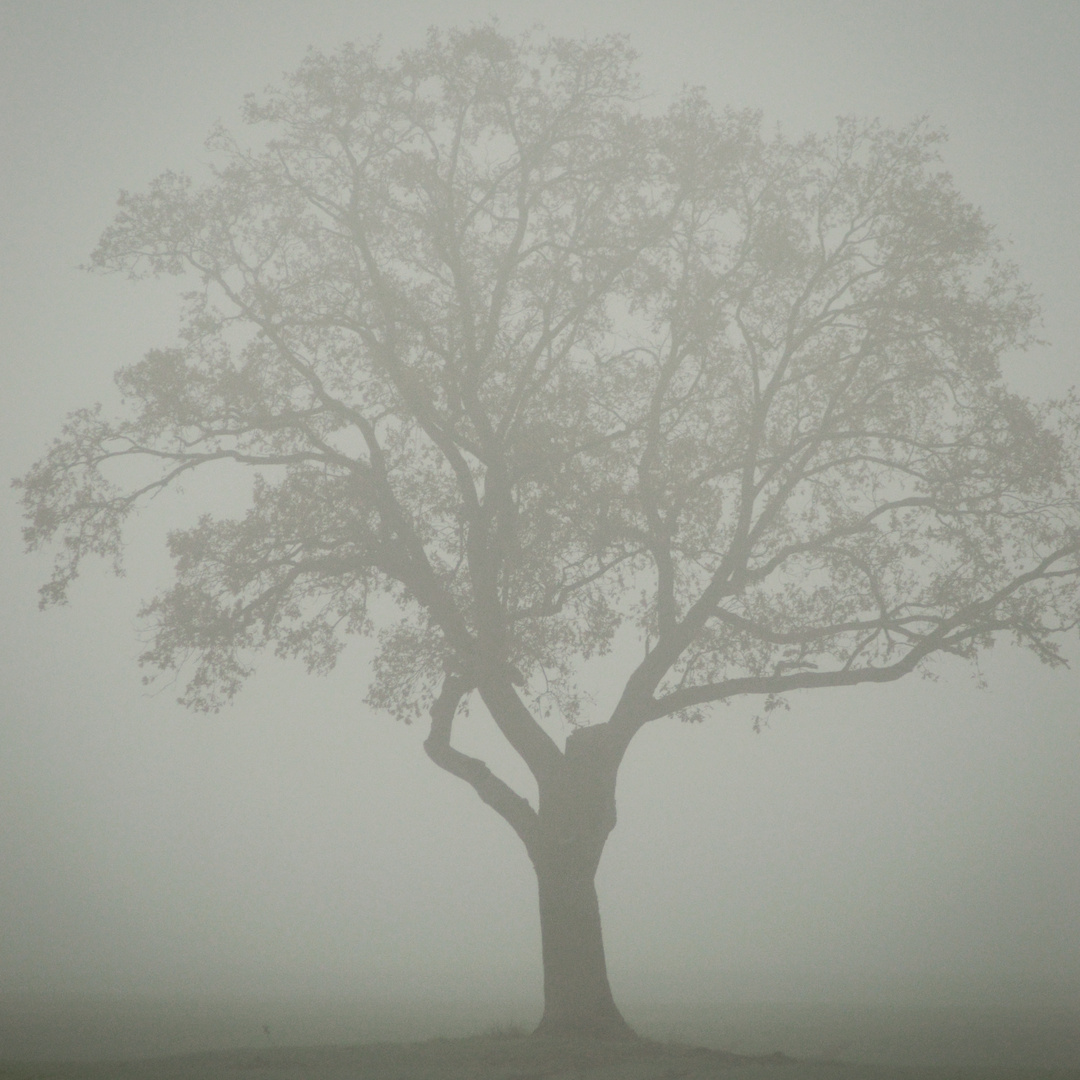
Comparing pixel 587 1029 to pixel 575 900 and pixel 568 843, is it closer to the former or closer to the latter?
pixel 575 900

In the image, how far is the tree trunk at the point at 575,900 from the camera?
16.1 meters

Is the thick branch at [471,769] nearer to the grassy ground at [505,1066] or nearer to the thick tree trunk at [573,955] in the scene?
the thick tree trunk at [573,955]

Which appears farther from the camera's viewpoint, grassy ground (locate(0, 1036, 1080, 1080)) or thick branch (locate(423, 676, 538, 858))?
thick branch (locate(423, 676, 538, 858))

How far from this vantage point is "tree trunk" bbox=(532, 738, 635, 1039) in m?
16.1

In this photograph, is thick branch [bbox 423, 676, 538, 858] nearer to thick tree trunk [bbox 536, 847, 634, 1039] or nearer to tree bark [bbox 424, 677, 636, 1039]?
tree bark [bbox 424, 677, 636, 1039]

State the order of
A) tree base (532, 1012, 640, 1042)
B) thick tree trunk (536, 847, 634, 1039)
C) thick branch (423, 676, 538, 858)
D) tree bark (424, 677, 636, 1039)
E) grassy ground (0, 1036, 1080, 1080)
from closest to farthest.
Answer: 1. grassy ground (0, 1036, 1080, 1080)
2. tree base (532, 1012, 640, 1042)
3. thick tree trunk (536, 847, 634, 1039)
4. tree bark (424, 677, 636, 1039)
5. thick branch (423, 676, 538, 858)

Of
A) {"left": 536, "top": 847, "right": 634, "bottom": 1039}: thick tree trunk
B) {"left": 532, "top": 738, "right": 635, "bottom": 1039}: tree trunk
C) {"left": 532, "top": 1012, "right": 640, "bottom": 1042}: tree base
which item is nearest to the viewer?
{"left": 532, "top": 1012, "right": 640, "bottom": 1042}: tree base

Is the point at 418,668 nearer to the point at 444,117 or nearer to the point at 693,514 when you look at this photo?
the point at 693,514

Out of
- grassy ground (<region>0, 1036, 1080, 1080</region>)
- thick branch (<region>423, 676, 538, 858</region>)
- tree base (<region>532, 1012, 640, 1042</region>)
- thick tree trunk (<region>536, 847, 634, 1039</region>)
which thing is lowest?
grassy ground (<region>0, 1036, 1080, 1080</region>)

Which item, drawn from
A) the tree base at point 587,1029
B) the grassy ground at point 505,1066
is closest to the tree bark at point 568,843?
the tree base at point 587,1029

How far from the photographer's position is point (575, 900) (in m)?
16.9

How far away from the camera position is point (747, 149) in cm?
2086

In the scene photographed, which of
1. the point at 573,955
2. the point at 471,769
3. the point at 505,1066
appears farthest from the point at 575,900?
the point at 505,1066

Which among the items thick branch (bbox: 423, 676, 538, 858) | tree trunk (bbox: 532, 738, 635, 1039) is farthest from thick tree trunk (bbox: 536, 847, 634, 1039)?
thick branch (bbox: 423, 676, 538, 858)
